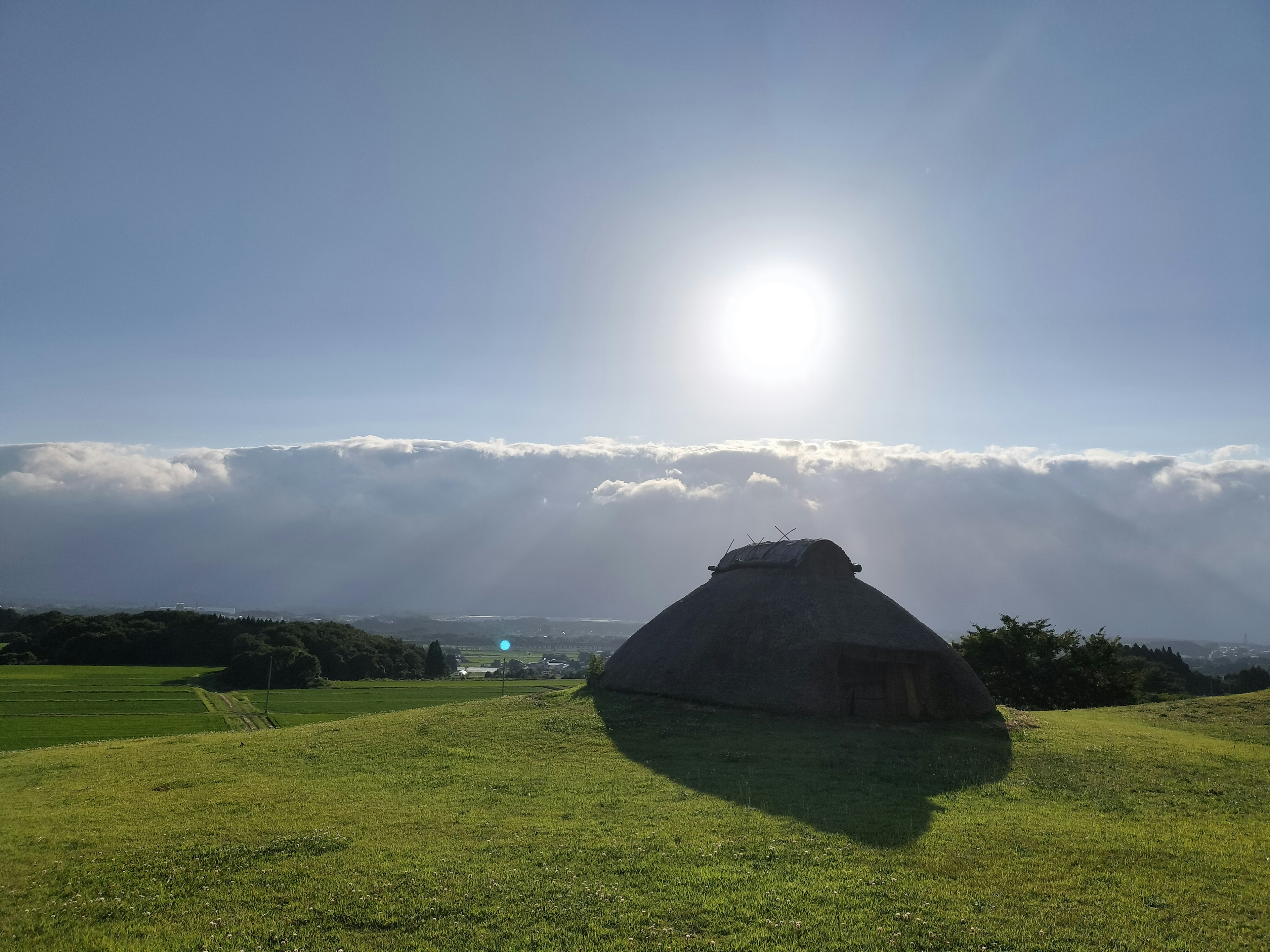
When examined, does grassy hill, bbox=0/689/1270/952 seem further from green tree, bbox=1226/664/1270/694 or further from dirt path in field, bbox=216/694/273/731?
green tree, bbox=1226/664/1270/694

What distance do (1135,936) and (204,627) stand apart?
351 ft

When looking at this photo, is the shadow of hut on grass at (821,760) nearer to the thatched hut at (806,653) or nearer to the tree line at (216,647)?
the thatched hut at (806,653)

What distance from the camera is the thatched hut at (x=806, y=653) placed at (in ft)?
89.6

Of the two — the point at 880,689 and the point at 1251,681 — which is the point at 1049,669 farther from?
the point at 1251,681

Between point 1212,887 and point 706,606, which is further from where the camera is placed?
point 706,606

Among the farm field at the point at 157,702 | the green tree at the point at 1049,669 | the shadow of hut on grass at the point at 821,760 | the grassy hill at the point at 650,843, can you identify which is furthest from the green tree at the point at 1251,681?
the farm field at the point at 157,702

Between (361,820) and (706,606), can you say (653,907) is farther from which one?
(706,606)

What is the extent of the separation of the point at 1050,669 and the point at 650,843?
146ft

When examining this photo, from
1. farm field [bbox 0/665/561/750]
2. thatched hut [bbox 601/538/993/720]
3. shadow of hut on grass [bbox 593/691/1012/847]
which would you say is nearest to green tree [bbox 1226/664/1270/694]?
thatched hut [bbox 601/538/993/720]

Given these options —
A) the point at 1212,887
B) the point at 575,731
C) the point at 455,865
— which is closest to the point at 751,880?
the point at 455,865

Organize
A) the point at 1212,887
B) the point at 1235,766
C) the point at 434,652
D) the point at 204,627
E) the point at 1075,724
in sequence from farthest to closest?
the point at 434,652, the point at 204,627, the point at 1075,724, the point at 1235,766, the point at 1212,887

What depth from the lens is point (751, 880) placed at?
11.9 meters

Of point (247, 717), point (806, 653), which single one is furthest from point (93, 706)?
point (806, 653)

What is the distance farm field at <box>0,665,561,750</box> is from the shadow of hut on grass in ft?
90.0
